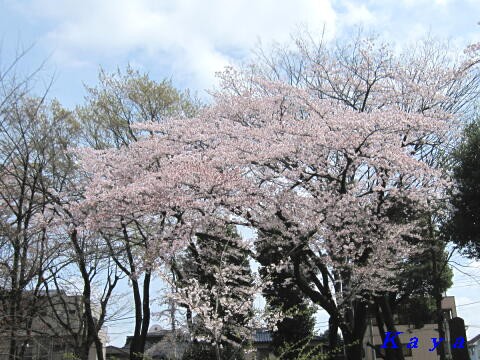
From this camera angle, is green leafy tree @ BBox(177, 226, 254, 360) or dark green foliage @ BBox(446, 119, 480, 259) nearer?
green leafy tree @ BBox(177, 226, 254, 360)

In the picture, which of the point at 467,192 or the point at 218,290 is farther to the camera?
the point at 467,192

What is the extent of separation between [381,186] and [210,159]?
151 inches

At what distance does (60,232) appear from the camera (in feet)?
39.3

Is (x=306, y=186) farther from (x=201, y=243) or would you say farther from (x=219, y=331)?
(x=219, y=331)

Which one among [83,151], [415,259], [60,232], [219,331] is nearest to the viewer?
[219,331]

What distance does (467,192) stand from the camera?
10.8 metres

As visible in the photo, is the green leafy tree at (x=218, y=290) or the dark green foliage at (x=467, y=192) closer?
the green leafy tree at (x=218, y=290)

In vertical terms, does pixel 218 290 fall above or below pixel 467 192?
below

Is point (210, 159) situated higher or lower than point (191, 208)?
higher

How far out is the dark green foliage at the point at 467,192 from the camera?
1070 cm

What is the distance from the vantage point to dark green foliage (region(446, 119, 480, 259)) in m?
10.7

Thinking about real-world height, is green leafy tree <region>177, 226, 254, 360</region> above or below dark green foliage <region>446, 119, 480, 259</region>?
below

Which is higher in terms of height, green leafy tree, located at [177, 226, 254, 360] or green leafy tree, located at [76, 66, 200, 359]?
green leafy tree, located at [76, 66, 200, 359]

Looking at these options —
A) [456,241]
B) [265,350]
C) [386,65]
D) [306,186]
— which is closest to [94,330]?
[306,186]
